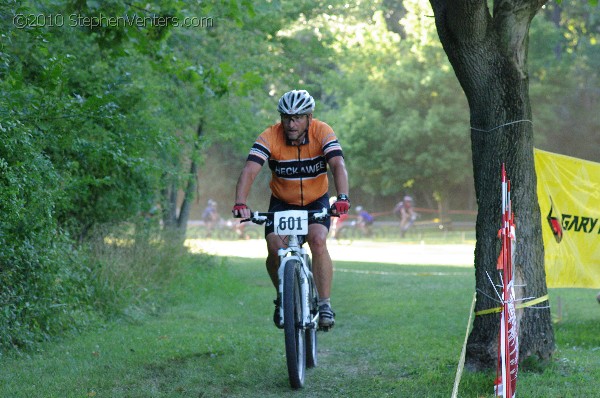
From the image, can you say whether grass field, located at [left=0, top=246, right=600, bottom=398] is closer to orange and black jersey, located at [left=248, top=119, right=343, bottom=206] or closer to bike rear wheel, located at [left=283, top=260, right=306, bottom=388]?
bike rear wheel, located at [left=283, top=260, right=306, bottom=388]

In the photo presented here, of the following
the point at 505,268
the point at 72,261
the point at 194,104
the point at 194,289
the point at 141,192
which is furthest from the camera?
the point at 194,104

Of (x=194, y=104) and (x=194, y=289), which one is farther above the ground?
(x=194, y=104)

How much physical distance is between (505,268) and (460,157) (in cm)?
5028

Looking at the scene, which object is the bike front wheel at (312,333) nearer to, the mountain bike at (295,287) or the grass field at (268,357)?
the mountain bike at (295,287)

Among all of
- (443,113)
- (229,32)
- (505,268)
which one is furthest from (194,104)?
(443,113)

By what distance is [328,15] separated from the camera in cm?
2383

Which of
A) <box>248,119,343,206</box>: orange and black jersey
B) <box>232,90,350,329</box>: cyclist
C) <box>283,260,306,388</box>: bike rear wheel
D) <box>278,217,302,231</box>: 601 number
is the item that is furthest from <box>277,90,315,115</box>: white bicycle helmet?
<box>283,260,306,388</box>: bike rear wheel

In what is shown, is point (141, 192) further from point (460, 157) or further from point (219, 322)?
→ point (460, 157)

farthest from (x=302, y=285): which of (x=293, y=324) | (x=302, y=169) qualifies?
(x=302, y=169)

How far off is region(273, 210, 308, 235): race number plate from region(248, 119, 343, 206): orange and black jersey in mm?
474

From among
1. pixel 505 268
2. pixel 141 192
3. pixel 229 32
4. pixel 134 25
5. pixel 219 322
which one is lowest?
pixel 219 322

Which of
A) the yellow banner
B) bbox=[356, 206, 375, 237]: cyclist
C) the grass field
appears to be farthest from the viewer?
bbox=[356, 206, 375, 237]: cyclist

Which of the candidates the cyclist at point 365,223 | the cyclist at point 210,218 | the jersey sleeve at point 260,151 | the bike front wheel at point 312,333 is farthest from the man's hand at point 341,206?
the cyclist at point 210,218

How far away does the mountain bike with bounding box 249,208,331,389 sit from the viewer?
7.63 m
